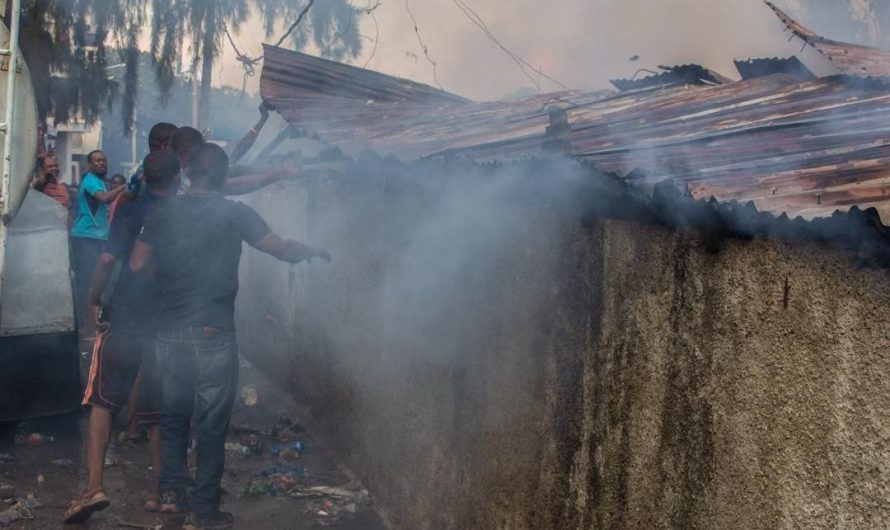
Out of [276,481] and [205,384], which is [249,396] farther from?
[205,384]

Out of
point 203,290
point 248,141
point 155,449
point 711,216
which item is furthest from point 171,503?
point 711,216

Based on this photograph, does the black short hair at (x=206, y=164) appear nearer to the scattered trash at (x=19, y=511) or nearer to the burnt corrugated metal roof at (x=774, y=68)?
the scattered trash at (x=19, y=511)

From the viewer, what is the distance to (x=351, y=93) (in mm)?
8867

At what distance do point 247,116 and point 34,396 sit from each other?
2949cm

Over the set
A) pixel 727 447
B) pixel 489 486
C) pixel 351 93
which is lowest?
pixel 489 486

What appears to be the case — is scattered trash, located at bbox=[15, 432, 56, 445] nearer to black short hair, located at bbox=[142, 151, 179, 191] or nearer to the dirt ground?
the dirt ground

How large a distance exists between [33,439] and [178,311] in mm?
2433

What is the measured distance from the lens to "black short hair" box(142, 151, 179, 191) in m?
5.20

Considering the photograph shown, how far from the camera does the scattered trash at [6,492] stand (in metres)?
5.43

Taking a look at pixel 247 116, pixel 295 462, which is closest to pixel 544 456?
pixel 295 462

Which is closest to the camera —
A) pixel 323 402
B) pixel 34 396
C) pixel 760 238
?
pixel 760 238

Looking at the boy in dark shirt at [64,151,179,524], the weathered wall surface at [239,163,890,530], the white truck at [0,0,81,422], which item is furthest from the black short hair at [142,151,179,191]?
the white truck at [0,0,81,422]

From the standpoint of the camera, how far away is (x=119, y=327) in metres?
5.28

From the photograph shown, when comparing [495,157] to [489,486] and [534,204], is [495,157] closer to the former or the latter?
[534,204]
